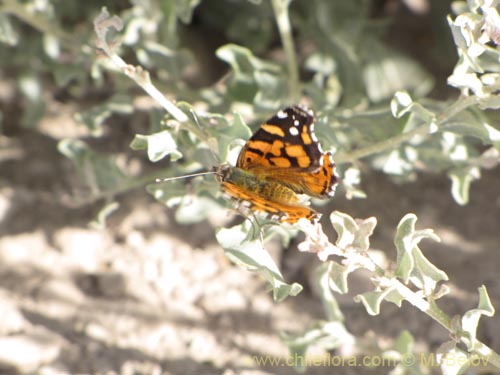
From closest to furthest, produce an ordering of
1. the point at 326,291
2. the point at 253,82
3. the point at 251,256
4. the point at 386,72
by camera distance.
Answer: the point at 251,256 < the point at 326,291 < the point at 253,82 < the point at 386,72

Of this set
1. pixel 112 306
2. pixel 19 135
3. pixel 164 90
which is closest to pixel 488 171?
pixel 164 90

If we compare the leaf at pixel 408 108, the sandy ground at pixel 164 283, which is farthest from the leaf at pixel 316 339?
the leaf at pixel 408 108

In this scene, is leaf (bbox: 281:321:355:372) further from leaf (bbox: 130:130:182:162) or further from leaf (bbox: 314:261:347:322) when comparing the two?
leaf (bbox: 130:130:182:162)

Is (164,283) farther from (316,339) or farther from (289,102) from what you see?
(289,102)

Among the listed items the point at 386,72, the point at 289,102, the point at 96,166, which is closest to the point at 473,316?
the point at 289,102

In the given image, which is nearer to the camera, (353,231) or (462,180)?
(353,231)

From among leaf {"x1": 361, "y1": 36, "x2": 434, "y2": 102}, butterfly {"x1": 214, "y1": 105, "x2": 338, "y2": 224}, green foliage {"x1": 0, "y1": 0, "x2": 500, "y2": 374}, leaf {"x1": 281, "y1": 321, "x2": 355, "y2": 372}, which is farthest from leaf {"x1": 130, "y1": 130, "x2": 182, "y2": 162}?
leaf {"x1": 361, "y1": 36, "x2": 434, "y2": 102}
